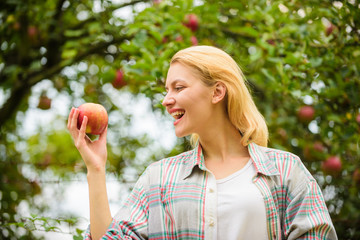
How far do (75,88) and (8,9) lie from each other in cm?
87

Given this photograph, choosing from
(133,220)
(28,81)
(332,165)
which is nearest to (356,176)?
(332,165)

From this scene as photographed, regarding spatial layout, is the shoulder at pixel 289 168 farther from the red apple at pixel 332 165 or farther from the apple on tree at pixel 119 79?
the apple on tree at pixel 119 79

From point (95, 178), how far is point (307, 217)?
0.66 m

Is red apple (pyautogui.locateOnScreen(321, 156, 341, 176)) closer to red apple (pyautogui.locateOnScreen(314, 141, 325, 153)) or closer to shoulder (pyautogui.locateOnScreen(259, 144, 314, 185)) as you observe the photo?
red apple (pyautogui.locateOnScreen(314, 141, 325, 153))

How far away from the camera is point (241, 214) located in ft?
4.00

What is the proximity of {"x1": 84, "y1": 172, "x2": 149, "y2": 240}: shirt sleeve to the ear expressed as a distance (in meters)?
0.35

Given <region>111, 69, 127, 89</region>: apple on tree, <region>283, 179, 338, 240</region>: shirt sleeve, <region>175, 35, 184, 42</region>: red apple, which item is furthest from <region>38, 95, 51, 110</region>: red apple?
<region>283, 179, 338, 240</region>: shirt sleeve

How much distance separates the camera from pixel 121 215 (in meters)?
1.34

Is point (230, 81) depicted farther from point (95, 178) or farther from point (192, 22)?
point (192, 22)

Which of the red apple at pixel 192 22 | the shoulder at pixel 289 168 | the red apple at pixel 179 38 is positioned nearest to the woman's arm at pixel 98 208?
the shoulder at pixel 289 168

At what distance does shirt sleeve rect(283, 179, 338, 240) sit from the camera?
1189 millimetres

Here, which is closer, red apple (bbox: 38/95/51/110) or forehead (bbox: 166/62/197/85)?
forehead (bbox: 166/62/197/85)

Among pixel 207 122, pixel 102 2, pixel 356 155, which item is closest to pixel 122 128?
pixel 102 2

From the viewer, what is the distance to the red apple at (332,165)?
8.41ft
